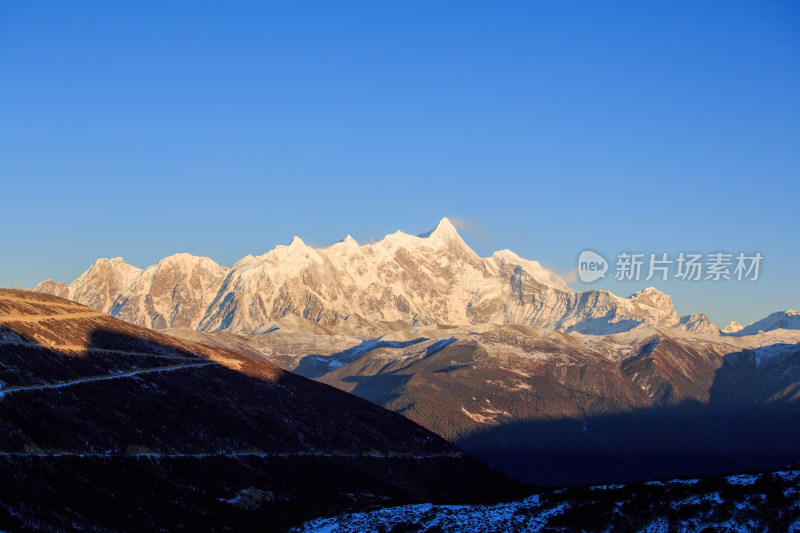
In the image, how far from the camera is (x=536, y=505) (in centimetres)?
10825

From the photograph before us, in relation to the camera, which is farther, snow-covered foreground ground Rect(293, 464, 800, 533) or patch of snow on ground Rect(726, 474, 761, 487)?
patch of snow on ground Rect(726, 474, 761, 487)

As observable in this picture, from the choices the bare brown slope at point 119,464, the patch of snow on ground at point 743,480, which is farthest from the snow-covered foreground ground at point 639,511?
the bare brown slope at point 119,464

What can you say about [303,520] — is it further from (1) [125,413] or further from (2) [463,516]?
(1) [125,413]

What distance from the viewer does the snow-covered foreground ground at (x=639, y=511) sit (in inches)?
3547

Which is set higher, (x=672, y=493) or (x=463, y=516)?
(x=672, y=493)

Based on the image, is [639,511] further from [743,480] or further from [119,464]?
[119,464]

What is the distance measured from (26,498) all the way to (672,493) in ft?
258

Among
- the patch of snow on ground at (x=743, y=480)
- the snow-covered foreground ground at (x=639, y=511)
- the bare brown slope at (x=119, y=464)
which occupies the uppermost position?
the patch of snow on ground at (x=743, y=480)

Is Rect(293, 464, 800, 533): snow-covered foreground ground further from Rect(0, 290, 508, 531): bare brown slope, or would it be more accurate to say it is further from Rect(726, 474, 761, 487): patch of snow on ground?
Rect(0, 290, 508, 531): bare brown slope

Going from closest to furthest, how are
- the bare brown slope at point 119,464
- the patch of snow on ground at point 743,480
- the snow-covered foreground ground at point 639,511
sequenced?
the snow-covered foreground ground at point 639,511, the patch of snow on ground at point 743,480, the bare brown slope at point 119,464

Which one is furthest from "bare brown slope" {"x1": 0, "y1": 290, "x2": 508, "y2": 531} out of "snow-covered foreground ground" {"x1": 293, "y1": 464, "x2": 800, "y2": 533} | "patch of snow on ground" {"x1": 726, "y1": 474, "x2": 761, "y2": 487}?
"patch of snow on ground" {"x1": 726, "y1": 474, "x2": 761, "y2": 487}

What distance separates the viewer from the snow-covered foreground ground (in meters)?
90.1

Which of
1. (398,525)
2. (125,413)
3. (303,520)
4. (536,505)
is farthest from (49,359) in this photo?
(536,505)

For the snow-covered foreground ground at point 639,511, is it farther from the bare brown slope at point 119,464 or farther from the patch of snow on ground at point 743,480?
the bare brown slope at point 119,464
